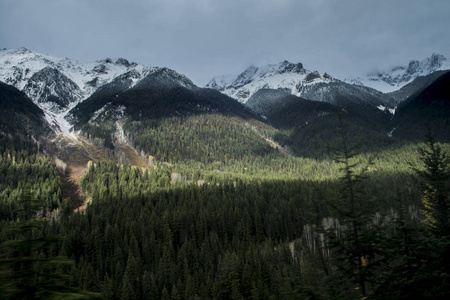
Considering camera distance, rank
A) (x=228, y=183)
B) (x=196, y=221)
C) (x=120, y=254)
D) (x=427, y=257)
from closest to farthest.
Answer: (x=427, y=257) → (x=120, y=254) → (x=196, y=221) → (x=228, y=183)

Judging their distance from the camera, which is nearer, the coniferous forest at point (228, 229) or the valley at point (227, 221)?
the coniferous forest at point (228, 229)

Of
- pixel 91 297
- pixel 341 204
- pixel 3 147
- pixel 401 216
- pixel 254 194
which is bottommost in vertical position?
pixel 254 194

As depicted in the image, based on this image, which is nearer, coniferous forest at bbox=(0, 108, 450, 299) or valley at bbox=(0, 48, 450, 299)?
coniferous forest at bbox=(0, 108, 450, 299)

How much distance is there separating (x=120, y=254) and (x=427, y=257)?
244 ft

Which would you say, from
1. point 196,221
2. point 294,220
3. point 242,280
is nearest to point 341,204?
point 242,280

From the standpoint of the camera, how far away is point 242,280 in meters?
52.9

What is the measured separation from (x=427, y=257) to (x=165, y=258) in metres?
64.6

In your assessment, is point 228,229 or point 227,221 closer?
point 228,229

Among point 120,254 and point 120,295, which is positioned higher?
point 120,254

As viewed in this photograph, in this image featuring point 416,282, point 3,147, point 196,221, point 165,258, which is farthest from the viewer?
point 3,147

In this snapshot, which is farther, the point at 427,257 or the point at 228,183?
the point at 228,183

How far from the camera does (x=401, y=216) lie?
29.2 feet

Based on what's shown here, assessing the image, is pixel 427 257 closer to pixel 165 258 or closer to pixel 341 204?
pixel 341 204

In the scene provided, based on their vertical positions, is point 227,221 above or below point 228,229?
above
